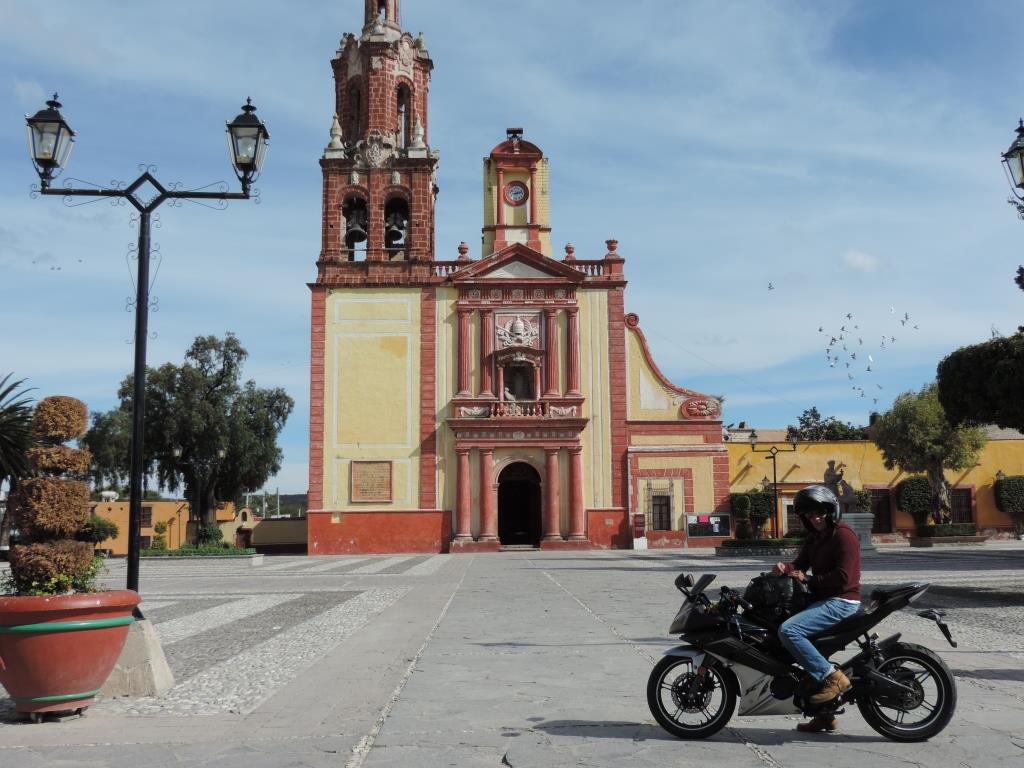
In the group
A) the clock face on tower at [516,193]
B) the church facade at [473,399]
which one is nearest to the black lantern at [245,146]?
the church facade at [473,399]

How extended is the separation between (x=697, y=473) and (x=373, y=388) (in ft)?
42.2

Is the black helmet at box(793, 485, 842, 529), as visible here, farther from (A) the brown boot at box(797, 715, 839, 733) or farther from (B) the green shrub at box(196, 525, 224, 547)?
(B) the green shrub at box(196, 525, 224, 547)

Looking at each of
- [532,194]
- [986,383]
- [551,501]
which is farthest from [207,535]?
[986,383]

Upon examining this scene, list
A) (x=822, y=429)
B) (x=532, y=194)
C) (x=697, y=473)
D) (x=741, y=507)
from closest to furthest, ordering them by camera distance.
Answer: (x=697, y=473) → (x=741, y=507) → (x=532, y=194) → (x=822, y=429)

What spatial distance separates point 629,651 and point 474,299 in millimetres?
29881

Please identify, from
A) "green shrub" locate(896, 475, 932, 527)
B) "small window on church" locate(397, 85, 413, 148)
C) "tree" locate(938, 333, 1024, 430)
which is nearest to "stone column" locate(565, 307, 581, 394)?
"small window on church" locate(397, 85, 413, 148)

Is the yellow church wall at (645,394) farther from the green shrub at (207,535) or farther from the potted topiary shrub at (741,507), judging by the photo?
the green shrub at (207,535)

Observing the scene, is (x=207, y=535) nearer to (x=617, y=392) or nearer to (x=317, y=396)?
(x=317, y=396)

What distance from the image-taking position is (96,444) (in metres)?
54.4

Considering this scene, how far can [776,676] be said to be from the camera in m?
5.55

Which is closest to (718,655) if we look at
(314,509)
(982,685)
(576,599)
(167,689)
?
(982,685)

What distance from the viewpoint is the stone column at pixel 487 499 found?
3638 cm

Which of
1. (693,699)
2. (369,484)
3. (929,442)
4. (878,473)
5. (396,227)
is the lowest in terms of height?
(693,699)

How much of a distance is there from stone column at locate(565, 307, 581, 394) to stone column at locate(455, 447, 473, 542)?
4.89 m
